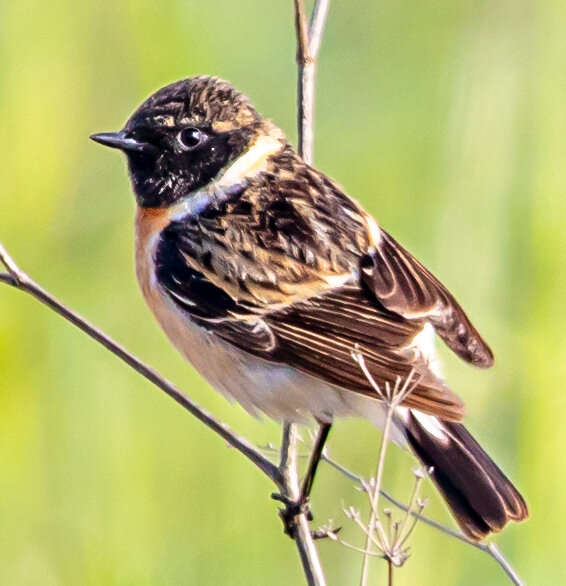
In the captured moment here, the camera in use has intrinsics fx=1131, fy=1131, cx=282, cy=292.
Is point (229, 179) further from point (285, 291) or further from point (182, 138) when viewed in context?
point (285, 291)

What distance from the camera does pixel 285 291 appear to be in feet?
10.2

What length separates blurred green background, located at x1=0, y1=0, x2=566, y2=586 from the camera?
11.1 ft

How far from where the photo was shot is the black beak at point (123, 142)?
3.28 m

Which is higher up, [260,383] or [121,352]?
[121,352]

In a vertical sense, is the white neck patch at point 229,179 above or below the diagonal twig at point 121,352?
above

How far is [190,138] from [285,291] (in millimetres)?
603

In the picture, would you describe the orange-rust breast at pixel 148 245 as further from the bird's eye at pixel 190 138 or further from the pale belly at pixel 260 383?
the bird's eye at pixel 190 138

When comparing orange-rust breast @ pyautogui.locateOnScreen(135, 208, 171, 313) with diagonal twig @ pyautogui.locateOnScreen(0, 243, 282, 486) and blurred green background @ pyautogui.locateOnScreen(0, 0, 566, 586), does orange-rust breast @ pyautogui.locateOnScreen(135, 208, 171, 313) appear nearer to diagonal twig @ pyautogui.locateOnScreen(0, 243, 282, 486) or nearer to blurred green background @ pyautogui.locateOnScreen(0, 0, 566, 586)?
blurred green background @ pyautogui.locateOnScreen(0, 0, 566, 586)

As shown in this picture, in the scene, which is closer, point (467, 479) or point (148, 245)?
point (467, 479)

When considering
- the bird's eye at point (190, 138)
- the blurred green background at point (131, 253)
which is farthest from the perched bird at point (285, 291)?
the blurred green background at point (131, 253)

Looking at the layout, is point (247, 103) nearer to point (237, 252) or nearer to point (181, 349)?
point (237, 252)

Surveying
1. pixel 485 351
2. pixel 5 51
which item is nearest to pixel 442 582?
pixel 485 351

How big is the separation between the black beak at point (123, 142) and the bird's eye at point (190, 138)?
0.10m

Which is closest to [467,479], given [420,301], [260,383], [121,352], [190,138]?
[420,301]
